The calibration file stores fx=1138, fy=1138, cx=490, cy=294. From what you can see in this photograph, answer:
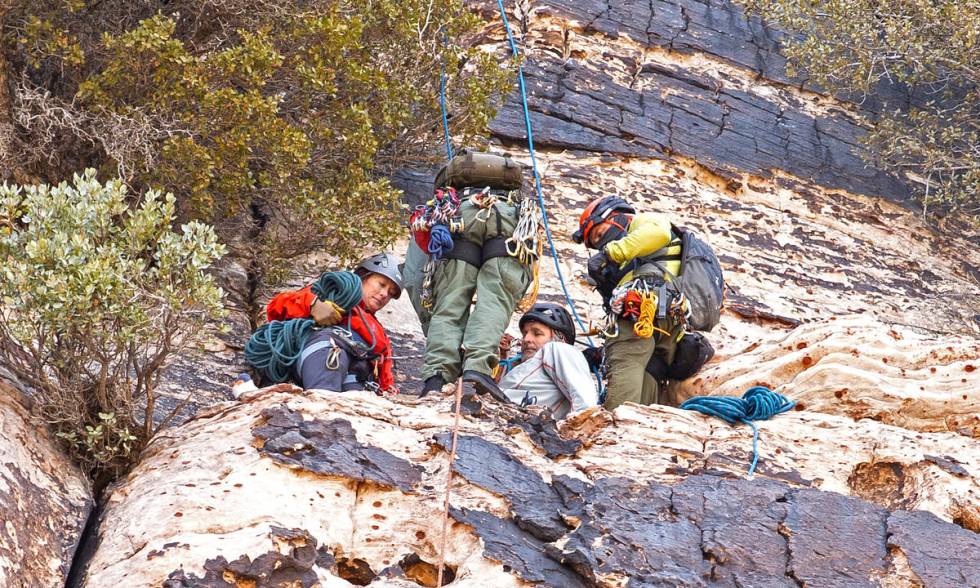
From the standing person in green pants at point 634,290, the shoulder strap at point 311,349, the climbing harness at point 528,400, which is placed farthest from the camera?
the standing person in green pants at point 634,290

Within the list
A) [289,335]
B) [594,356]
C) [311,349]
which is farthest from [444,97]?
[311,349]

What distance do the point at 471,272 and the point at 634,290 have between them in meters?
1.19

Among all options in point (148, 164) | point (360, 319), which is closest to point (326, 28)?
point (148, 164)

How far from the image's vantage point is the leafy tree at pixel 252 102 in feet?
30.3

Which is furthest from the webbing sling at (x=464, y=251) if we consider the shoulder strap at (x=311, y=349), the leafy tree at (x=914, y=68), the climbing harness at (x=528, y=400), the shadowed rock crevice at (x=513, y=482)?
the leafy tree at (x=914, y=68)

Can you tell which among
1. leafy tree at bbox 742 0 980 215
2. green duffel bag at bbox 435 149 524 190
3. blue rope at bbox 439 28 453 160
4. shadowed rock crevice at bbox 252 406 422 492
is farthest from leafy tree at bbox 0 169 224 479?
leafy tree at bbox 742 0 980 215

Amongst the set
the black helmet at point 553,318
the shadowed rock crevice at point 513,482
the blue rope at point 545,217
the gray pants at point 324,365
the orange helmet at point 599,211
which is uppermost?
the orange helmet at point 599,211

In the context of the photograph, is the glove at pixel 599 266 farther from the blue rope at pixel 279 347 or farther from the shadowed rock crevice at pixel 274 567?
the shadowed rock crevice at pixel 274 567

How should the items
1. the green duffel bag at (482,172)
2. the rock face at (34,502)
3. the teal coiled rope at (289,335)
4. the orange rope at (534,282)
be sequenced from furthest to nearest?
1. the green duffel bag at (482,172)
2. the orange rope at (534,282)
3. the teal coiled rope at (289,335)
4. the rock face at (34,502)

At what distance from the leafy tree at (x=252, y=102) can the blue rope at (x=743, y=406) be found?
12.0ft

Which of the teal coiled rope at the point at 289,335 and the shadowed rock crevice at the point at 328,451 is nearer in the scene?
the shadowed rock crevice at the point at 328,451

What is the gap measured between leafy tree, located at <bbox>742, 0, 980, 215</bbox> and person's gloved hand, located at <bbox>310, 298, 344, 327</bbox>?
30.3 ft

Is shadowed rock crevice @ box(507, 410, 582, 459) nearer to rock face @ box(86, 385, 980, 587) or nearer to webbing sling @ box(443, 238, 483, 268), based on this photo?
rock face @ box(86, 385, 980, 587)

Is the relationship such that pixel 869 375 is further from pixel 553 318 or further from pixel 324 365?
pixel 324 365
